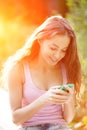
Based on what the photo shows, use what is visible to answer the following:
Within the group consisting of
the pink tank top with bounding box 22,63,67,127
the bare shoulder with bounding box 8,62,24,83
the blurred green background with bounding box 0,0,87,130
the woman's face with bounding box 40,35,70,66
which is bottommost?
the pink tank top with bounding box 22,63,67,127

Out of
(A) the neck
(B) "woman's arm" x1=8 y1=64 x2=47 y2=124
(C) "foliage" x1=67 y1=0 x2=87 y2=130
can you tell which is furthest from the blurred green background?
(B) "woman's arm" x1=8 y1=64 x2=47 y2=124

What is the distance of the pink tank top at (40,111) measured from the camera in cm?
262

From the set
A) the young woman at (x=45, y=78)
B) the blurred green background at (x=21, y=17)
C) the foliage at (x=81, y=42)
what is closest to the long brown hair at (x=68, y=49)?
the young woman at (x=45, y=78)

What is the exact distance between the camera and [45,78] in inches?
107

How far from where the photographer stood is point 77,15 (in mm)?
5285

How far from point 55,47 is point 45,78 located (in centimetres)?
21

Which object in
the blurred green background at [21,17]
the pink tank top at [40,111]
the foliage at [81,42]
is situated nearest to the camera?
the pink tank top at [40,111]

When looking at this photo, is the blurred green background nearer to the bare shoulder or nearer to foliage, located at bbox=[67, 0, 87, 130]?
foliage, located at bbox=[67, 0, 87, 130]

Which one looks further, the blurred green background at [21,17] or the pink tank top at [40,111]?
the blurred green background at [21,17]

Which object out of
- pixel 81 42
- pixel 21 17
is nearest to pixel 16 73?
pixel 81 42

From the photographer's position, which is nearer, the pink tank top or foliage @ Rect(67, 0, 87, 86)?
the pink tank top

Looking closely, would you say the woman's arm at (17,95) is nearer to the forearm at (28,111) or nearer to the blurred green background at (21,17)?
the forearm at (28,111)

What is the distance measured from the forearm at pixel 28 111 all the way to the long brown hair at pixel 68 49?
0.82ft

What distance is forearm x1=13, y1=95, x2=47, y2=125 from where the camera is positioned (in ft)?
8.26
